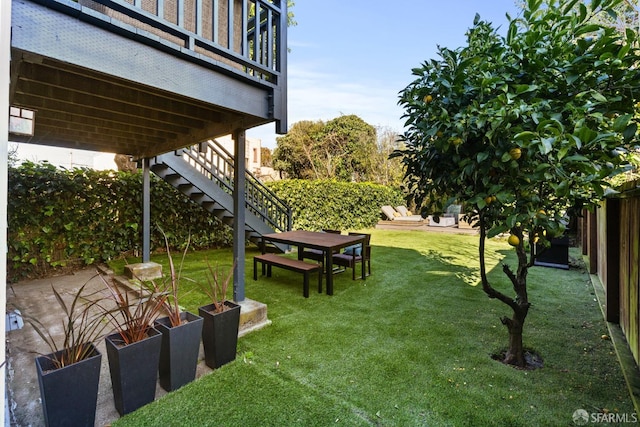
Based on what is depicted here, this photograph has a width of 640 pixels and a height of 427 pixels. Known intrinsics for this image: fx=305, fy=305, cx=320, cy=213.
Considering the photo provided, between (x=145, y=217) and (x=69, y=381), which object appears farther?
(x=145, y=217)

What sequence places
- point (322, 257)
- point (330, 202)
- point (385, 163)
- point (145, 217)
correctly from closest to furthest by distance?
1. point (145, 217)
2. point (322, 257)
3. point (330, 202)
4. point (385, 163)

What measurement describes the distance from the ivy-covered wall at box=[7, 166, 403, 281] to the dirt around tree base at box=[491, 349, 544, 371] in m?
4.79

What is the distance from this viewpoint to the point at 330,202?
1109 centimetres

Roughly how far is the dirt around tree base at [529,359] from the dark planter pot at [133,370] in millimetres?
2778

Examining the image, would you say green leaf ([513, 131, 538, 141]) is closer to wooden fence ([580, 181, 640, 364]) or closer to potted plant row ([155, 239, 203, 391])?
wooden fence ([580, 181, 640, 364])

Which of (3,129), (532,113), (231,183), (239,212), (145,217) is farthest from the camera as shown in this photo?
(231,183)

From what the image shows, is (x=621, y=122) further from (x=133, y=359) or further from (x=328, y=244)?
(x=328, y=244)

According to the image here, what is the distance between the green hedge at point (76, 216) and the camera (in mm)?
5020

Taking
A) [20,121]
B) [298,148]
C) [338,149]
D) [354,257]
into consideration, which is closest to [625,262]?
[354,257]

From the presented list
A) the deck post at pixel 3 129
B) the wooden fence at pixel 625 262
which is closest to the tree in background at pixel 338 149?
the wooden fence at pixel 625 262

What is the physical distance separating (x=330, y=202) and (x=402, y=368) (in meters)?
8.72

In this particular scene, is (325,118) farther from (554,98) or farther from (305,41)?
(554,98)

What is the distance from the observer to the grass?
2012mm

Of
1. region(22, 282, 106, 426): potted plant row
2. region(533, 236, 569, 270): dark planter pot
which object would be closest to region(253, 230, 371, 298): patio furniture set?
region(22, 282, 106, 426): potted plant row
